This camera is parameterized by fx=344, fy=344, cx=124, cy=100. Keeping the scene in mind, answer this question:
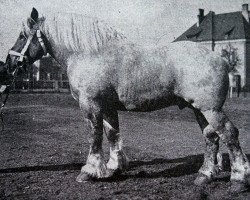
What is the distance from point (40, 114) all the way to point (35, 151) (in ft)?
24.2

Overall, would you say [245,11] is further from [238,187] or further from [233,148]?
[238,187]

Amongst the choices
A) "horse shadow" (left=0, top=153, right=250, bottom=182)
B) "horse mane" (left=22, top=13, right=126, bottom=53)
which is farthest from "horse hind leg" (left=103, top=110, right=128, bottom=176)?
"horse mane" (left=22, top=13, right=126, bottom=53)

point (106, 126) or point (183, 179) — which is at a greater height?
point (106, 126)

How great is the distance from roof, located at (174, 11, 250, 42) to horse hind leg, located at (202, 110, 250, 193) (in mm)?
52047

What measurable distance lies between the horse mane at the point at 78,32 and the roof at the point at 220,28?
5163 cm

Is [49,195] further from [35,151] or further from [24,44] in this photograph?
[35,151]

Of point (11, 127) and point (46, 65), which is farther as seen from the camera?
point (46, 65)

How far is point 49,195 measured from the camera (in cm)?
481

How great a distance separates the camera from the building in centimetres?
5394

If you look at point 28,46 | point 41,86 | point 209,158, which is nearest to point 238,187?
point 209,158

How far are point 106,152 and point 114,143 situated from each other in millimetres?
1675

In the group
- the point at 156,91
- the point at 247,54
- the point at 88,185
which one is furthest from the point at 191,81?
the point at 247,54

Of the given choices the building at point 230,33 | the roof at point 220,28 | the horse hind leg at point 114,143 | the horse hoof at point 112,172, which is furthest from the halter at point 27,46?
the roof at point 220,28

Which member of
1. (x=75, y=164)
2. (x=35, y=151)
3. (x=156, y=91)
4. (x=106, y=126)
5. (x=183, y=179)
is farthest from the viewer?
(x=35, y=151)
